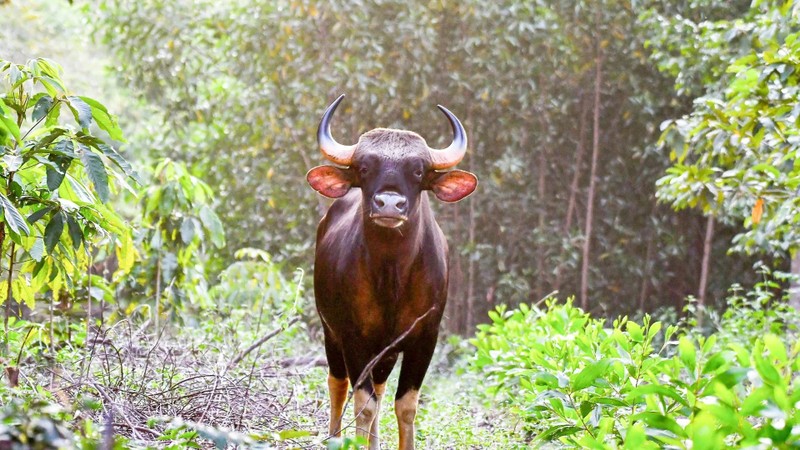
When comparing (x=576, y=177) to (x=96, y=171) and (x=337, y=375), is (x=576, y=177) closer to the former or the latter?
(x=337, y=375)

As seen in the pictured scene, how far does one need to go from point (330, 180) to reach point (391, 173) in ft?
1.47

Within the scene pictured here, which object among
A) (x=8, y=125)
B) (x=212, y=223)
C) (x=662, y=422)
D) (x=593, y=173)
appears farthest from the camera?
(x=593, y=173)

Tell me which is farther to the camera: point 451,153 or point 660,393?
point 451,153

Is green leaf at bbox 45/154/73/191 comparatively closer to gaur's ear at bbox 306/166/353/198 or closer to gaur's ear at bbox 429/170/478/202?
gaur's ear at bbox 306/166/353/198

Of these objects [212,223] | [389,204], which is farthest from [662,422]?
[212,223]

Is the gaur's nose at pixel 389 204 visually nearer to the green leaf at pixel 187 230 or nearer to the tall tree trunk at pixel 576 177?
the green leaf at pixel 187 230

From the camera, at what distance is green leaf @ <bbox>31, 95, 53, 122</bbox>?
3.73 metres

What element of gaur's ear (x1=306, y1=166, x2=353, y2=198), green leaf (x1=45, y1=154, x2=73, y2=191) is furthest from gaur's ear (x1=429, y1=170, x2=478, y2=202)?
green leaf (x1=45, y1=154, x2=73, y2=191)

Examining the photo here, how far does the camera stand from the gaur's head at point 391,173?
4195mm

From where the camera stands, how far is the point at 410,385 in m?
4.60

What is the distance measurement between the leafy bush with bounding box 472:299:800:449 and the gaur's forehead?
1053mm

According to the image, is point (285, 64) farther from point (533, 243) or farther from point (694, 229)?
point (694, 229)

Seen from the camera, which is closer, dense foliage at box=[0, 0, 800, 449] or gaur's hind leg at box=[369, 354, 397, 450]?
gaur's hind leg at box=[369, 354, 397, 450]

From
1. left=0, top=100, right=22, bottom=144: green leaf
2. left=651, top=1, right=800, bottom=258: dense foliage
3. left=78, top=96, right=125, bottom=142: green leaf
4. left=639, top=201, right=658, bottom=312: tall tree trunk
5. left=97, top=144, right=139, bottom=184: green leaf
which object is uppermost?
left=651, top=1, right=800, bottom=258: dense foliage
